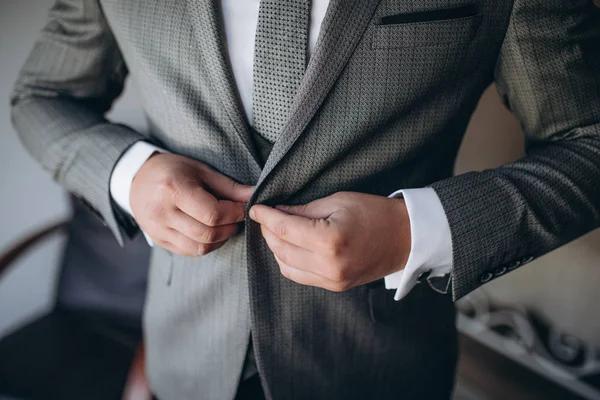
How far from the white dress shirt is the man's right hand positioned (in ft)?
0.40

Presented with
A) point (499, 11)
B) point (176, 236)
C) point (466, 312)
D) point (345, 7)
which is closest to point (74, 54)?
point (176, 236)

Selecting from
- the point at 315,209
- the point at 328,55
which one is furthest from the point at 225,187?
the point at 328,55

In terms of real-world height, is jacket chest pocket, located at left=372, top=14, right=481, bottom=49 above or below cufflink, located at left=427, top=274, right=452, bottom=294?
above

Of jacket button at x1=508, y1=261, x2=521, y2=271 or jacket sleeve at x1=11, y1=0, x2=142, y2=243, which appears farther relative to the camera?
jacket sleeve at x1=11, y1=0, x2=142, y2=243

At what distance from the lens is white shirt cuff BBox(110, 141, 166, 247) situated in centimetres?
79

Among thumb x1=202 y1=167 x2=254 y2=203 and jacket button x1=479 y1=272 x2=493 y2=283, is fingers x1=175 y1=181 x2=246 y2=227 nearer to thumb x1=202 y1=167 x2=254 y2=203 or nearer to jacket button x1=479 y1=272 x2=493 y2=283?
thumb x1=202 y1=167 x2=254 y2=203

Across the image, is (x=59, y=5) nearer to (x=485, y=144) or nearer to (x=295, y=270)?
(x=295, y=270)

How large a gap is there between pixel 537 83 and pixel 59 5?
883 mm

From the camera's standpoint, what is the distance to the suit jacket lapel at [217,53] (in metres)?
0.65

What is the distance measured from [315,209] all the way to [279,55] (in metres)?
0.23

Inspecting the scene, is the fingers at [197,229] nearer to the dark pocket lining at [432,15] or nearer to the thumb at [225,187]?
the thumb at [225,187]

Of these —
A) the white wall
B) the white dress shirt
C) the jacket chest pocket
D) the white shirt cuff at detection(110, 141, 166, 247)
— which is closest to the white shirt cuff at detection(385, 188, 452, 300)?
the white dress shirt

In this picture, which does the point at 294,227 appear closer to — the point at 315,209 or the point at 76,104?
the point at 315,209

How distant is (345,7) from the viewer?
604 millimetres
